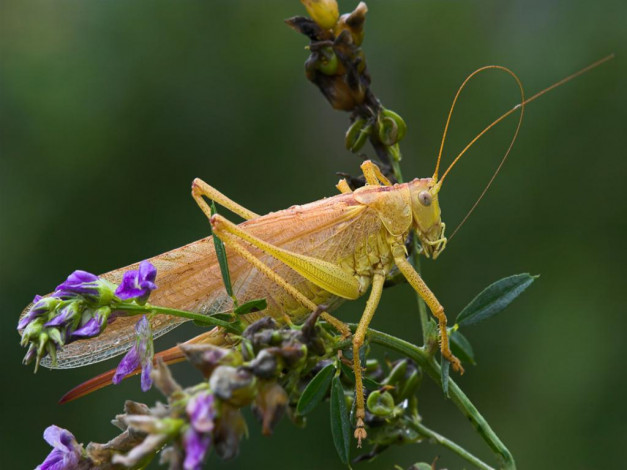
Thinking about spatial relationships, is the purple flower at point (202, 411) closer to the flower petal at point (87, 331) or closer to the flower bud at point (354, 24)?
the flower petal at point (87, 331)

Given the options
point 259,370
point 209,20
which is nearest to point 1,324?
point 209,20

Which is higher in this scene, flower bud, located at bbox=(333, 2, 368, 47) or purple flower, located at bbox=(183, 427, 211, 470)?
flower bud, located at bbox=(333, 2, 368, 47)

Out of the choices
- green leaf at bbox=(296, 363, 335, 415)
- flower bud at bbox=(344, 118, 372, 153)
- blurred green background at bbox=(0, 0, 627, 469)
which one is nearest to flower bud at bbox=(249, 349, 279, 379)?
green leaf at bbox=(296, 363, 335, 415)

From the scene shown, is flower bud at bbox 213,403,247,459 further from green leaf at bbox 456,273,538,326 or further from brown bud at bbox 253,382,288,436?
green leaf at bbox 456,273,538,326

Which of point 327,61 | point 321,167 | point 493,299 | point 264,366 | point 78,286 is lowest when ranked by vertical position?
point 321,167

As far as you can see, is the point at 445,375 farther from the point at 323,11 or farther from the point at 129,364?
the point at 323,11

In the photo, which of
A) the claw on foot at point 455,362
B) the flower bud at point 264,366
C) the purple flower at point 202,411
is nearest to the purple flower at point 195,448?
the purple flower at point 202,411

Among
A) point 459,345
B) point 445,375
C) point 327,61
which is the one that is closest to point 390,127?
point 327,61
